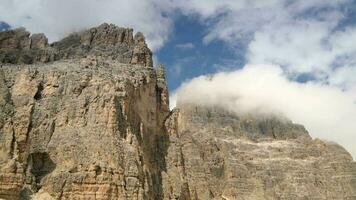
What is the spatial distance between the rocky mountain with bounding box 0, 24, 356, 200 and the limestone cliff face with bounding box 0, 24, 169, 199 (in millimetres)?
114

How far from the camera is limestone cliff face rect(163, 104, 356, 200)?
115 meters

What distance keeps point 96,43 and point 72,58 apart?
802cm

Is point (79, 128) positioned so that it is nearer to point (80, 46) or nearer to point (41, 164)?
point (41, 164)

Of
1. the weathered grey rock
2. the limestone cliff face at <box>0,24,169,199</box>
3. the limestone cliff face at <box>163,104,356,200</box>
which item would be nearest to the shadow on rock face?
the limestone cliff face at <box>0,24,169,199</box>

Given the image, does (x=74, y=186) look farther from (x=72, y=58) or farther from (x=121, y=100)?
(x=72, y=58)

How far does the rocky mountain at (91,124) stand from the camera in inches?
2707

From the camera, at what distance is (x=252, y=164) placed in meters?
170

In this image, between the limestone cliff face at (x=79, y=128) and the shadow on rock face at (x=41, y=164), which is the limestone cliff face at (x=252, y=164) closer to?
the limestone cliff face at (x=79, y=128)

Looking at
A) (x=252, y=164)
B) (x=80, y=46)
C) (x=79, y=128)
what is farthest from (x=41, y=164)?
(x=252, y=164)

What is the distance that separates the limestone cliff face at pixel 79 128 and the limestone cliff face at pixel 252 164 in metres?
14.1

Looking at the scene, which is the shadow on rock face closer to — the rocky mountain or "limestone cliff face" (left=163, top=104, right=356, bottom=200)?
the rocky mountain

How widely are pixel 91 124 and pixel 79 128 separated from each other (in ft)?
4.56

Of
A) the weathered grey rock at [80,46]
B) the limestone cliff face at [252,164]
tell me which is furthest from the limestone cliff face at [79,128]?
the limestone cliff face at [252,164]

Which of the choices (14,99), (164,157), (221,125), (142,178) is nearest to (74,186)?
(142,178)
